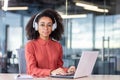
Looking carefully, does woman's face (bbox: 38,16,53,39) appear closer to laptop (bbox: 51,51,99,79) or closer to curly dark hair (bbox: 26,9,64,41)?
curly dark hair (bbox: 26,9,64,41)

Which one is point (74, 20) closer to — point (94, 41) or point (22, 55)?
point (94, 41)

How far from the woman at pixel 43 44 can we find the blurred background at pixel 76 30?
5.14m

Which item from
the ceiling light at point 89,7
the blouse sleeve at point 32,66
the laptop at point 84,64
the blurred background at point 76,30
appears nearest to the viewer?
the laptop at point 84,64

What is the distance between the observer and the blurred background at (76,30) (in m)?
8.29

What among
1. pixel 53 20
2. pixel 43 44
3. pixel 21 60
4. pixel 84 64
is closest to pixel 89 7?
pixel 21 60

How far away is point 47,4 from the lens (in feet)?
28.1

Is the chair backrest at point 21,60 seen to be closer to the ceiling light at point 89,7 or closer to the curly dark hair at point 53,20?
the curly dark hair at point 53,20

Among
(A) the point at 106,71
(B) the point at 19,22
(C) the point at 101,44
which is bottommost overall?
(A) the point at 106,71

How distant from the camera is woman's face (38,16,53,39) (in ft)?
9.78

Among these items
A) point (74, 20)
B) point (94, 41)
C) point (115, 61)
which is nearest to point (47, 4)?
point (74, 20)

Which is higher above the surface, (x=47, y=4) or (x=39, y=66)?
(x=47, y=4)

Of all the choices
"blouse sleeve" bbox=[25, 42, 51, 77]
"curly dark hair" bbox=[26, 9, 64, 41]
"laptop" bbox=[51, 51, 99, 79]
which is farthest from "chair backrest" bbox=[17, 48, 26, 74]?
"laptop" bbox=[51, 51, 99, 79]

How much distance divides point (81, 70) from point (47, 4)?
607 cm

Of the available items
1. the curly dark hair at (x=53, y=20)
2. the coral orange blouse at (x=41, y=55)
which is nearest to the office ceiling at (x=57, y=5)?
the curly dark hair at (x=53, y=20)
